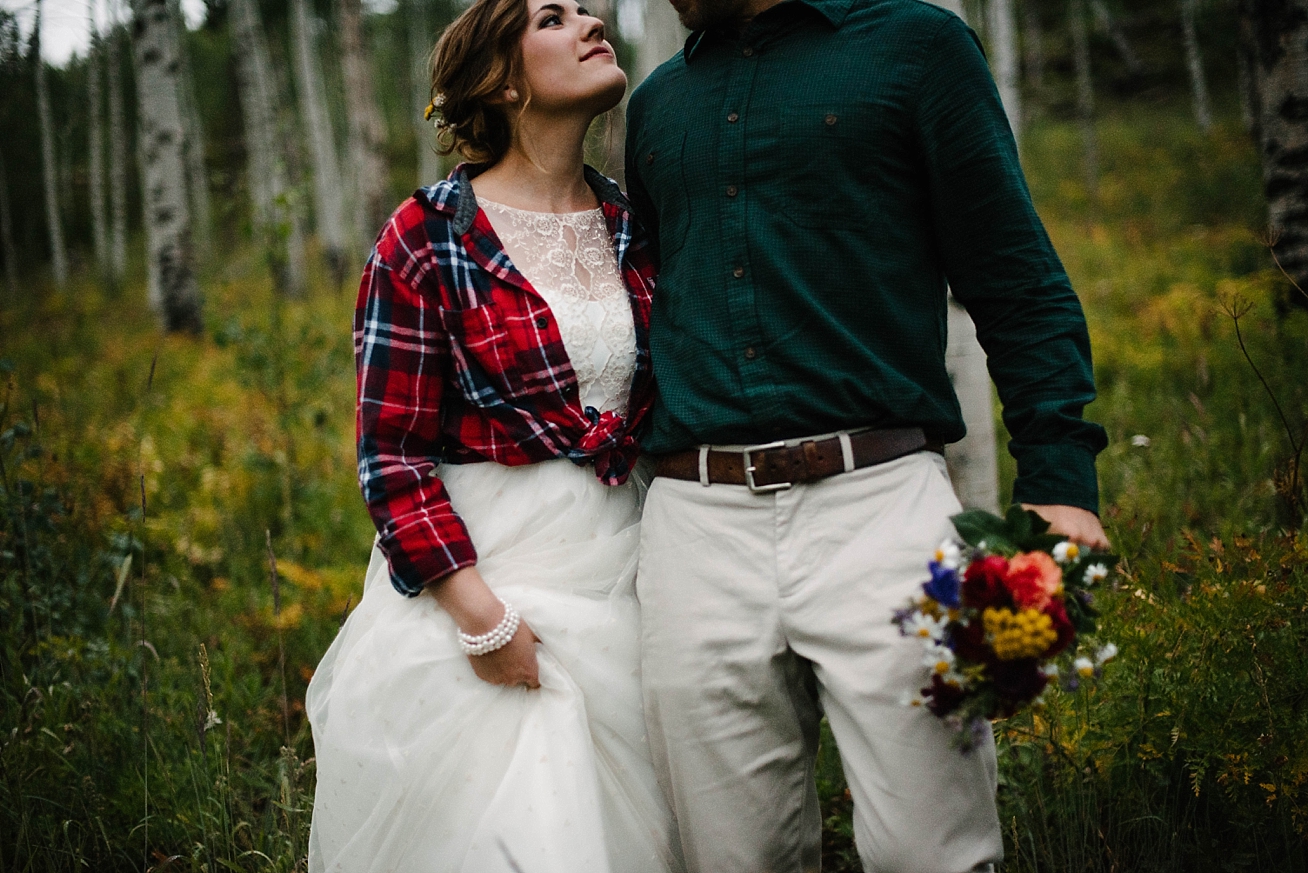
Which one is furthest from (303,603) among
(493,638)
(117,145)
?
(117,145)

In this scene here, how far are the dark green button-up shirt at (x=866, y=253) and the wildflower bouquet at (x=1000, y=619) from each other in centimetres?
23

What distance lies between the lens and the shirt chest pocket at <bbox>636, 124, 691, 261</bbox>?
6.48 ft

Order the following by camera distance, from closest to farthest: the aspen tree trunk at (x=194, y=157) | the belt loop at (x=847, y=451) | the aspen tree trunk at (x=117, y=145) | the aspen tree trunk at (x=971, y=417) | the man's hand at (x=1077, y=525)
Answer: the man's hand at (x=1077, y=525), the belt loop at (x=847, y=451), the aspen tree trunk at (x=971, y=417), the aspen tree trunk at (x=117, y=145), the aspen tree trunk at (x=194, y=157)

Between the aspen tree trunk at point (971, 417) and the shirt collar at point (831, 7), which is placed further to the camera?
the aspen tree trunk at point (971, 417)

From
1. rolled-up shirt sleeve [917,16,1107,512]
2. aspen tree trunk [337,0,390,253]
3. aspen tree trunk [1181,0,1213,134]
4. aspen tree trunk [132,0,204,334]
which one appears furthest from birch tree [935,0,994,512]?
aspen tree trunk [1181,0,1213,134]

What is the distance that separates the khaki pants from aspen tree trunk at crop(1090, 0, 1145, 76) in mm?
19717

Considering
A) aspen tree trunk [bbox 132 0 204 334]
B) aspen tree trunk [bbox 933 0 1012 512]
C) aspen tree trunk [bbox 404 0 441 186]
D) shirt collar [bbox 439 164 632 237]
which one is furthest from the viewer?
aspen tree trunk [bbox 404 0 441 186]

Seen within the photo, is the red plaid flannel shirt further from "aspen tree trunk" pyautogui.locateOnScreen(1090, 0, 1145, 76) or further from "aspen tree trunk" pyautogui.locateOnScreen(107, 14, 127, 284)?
"aspen tree trunk" pyautogui.locateOnScreen(1090, 0, 1145, 76)

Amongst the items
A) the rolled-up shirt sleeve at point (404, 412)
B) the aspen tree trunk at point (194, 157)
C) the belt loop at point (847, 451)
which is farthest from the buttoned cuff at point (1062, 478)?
the aspen tree trunk at point (194, 157)

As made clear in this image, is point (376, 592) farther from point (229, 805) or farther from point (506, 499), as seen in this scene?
point (229, 805)

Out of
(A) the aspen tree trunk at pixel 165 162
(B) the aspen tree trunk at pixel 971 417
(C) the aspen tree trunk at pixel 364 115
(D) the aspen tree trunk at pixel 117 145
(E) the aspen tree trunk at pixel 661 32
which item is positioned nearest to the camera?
(B) the aspen tree trunk at pixel 971 417

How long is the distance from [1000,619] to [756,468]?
0.60 m

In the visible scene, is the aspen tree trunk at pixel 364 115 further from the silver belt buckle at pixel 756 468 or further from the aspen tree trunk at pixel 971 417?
the silver belt buckle at pixel 756 468

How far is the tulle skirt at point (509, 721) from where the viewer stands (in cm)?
185
